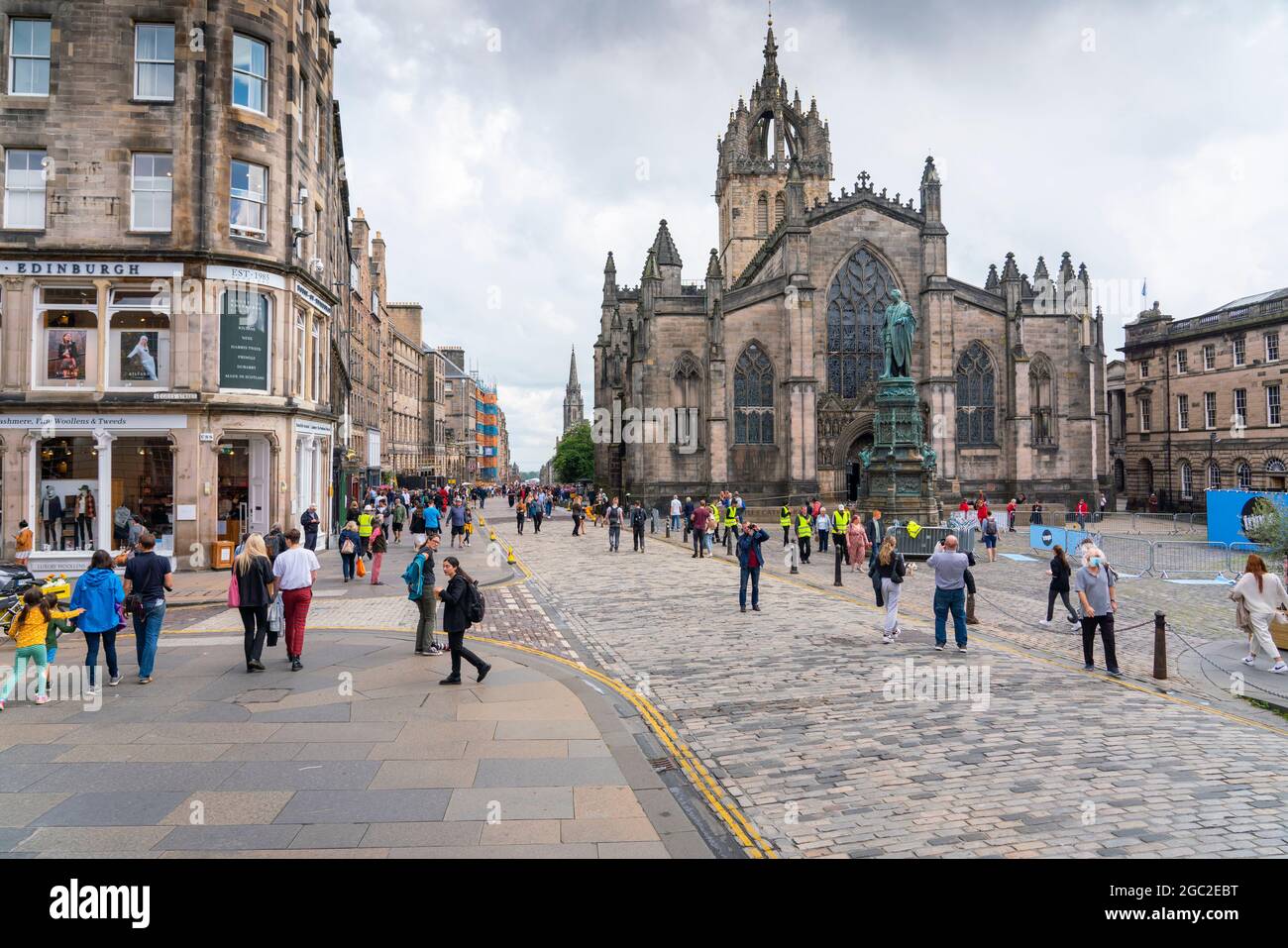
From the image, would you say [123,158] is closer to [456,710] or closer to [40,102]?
[40,102]

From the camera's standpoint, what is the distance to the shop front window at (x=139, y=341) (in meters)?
19.5

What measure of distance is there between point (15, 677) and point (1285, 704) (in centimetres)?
1375

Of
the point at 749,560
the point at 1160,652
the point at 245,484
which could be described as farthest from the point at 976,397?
the point at 245,484

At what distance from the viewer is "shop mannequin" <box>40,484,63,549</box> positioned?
19.2m

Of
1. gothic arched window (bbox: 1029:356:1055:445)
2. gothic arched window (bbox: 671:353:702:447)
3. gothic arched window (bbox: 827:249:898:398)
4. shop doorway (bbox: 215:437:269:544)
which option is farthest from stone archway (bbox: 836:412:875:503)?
shop doorway (bbox: 215:437:269:544)

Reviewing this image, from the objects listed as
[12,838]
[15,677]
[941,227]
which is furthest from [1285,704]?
[941,227]

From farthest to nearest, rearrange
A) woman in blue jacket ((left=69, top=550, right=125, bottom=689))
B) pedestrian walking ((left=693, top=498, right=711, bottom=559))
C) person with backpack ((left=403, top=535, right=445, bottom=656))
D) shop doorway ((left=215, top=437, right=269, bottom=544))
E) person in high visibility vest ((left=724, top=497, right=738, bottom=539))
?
person in high visibility vest ((left=724, top=497, right=738, bottom=539)), pedestrian walking ((left=693, top=498, right=711, bottom=559)), shop doorway ((left=215, top=437, right=269, bottom=544)), person with backpack ((left=403, top=535, right=445, bottom=656)), woman in blue jacket ((left=69, top=550, right=125, bottom=689))

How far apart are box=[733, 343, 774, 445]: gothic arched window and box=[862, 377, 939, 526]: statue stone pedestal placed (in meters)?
16.9

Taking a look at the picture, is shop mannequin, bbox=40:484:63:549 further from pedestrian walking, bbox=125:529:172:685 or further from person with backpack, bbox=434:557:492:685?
person with backpack, bbox=434:557:492:685

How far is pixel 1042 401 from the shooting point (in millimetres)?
44719

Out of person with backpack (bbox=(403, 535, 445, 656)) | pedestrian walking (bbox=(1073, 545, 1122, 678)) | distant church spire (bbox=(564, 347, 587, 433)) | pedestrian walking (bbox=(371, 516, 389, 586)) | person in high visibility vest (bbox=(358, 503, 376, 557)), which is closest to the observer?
pedestrian walking (bbox=(1073, 545, 1122, 678))

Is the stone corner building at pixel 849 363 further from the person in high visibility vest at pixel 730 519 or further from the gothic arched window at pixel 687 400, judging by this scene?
the person in high visibility vest at pixel 730 519

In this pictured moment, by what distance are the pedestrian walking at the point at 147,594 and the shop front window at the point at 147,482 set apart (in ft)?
39.4

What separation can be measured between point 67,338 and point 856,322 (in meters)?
37.6
